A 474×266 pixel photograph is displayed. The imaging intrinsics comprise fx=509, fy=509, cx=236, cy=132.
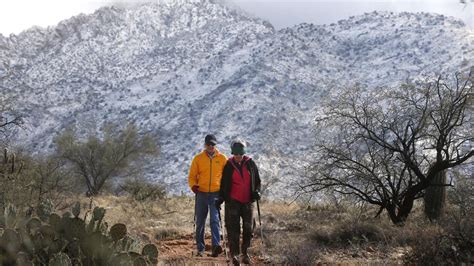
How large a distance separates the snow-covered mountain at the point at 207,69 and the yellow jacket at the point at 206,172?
3639 centimetres

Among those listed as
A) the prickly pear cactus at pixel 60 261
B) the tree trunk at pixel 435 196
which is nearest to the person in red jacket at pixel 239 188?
the prickly pear cactus at pixel 60 261

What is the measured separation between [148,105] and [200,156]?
2615 inches

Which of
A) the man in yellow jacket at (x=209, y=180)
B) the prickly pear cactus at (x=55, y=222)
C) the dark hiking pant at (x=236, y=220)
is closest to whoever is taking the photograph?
Result: the prickly pear cactus at (x=55, y=222)

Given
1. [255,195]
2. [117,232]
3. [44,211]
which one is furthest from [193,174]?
[44,211]

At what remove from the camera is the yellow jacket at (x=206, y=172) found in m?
8.81

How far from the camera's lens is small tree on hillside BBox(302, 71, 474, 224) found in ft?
42.7

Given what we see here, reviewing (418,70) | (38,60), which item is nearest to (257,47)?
(418,70)

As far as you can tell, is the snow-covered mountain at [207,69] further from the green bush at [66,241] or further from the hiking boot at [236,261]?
the green bush at [66,241]

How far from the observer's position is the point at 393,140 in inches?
541

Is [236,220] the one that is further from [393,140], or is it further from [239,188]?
[393,140]

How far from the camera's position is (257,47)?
8325cm

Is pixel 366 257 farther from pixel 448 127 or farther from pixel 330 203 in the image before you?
pixel 330 203

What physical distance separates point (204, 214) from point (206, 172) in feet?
2.63

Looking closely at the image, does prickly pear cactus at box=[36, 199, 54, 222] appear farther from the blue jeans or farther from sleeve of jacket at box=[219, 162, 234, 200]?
the blue jeans
